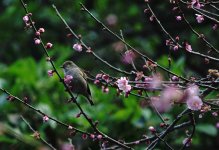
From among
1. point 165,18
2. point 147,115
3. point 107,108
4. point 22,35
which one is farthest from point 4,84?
point 22,35

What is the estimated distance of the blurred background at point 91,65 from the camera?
6.27 m

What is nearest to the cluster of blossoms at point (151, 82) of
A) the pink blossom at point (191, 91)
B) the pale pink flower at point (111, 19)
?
the pink blossom at point (191, 91)

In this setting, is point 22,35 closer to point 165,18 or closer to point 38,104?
point 165,18

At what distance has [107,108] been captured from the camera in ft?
21.3

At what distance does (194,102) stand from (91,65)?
649cm

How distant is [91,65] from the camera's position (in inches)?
380

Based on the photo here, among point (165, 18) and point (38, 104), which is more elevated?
point (165, 18)

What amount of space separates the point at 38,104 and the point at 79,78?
2.00m

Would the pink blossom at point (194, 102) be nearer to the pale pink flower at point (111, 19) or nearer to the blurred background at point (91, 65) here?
the blurred background at point (91, 65)

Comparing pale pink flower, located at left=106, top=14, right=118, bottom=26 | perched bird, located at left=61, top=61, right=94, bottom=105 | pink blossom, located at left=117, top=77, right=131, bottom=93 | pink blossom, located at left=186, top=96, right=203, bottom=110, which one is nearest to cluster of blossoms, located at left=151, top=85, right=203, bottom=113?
pink blossom, located at left=186, top=96, right=203, bottom=110

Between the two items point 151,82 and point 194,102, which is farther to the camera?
point 151,82

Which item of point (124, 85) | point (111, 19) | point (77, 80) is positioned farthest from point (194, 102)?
point (111, 19)

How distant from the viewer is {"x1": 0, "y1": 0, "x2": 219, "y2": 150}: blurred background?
6273mm

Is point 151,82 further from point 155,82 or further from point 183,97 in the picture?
point 183,97
